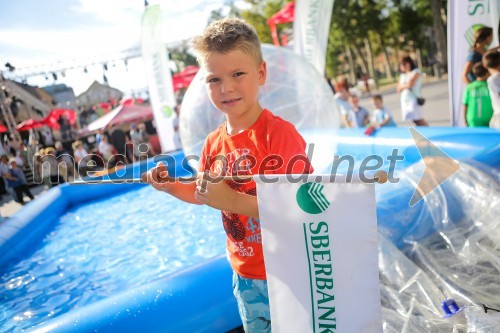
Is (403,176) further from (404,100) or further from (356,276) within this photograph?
(404,100)

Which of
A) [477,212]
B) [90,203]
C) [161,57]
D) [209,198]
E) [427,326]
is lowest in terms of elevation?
[90,203]

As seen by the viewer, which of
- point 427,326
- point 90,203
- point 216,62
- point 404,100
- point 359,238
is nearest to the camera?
point 359,238

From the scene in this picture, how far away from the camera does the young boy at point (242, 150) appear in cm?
135

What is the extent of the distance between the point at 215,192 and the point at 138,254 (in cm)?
343

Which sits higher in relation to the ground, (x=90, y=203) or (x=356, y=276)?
(x=356, y=276)

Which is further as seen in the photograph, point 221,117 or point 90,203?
point 90,203

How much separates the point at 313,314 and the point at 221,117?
3634 millimetres

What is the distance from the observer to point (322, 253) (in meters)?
1.26

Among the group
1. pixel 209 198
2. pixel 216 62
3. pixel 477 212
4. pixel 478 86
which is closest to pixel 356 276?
pixel 209 198

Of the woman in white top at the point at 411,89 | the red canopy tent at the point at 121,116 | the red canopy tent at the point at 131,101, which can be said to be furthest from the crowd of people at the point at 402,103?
the red canopy tent at the point at 131,101

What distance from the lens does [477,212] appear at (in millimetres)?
2771

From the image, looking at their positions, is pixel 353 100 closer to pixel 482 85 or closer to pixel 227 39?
Result: pixel 482 85

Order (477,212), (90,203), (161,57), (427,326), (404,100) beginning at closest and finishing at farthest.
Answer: (427,326) < (477,212) < (404,100) < (90,203) < (161,57)

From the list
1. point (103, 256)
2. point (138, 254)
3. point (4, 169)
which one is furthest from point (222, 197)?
point (4, 169)
